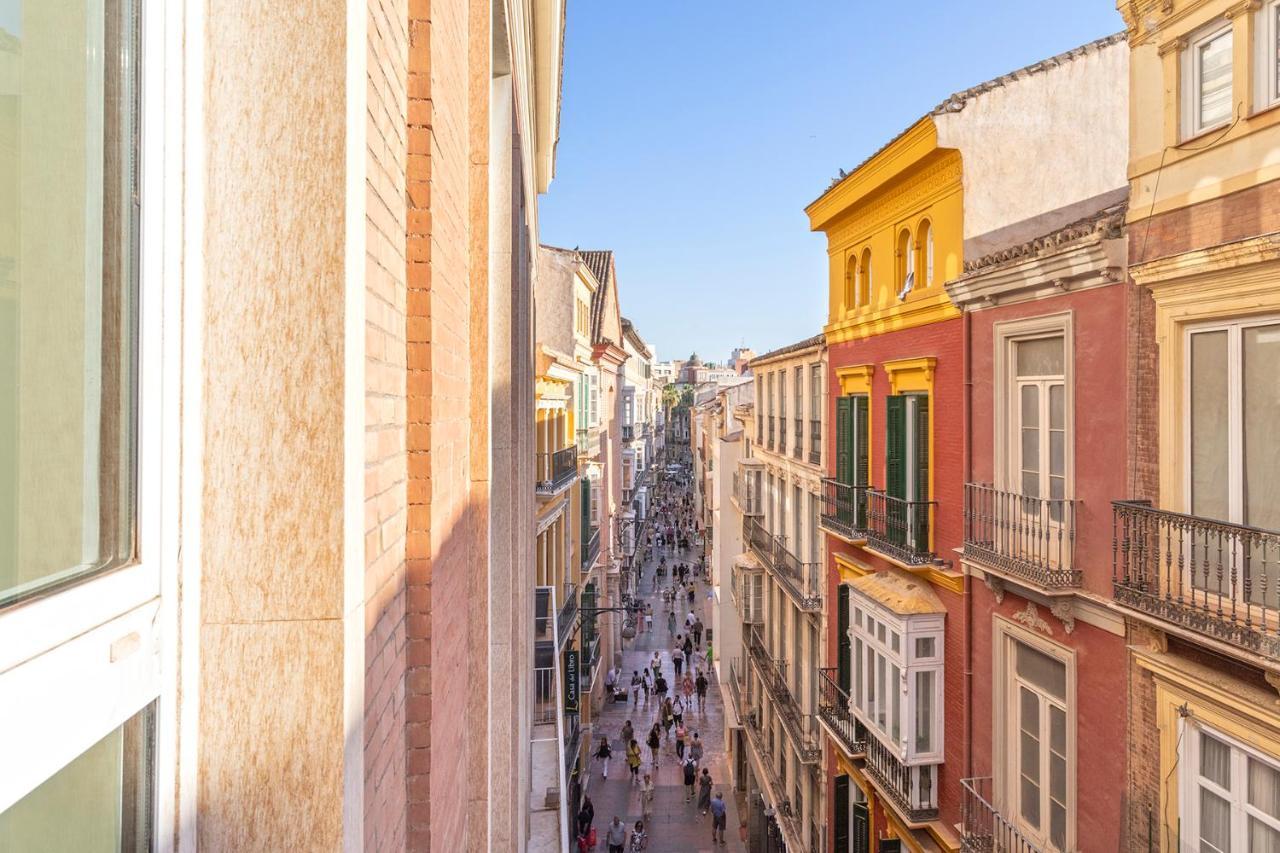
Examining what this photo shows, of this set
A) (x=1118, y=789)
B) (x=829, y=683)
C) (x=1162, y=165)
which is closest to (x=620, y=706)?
(x=829, y=683)

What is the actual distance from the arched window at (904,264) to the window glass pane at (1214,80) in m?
5.74

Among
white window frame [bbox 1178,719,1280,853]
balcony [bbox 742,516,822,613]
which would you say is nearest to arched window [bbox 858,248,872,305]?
balcony [bbox 742,516,822,613]

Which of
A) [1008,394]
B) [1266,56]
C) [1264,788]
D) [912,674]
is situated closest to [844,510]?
[912,674]

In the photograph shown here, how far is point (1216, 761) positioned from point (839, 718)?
8.70 metres

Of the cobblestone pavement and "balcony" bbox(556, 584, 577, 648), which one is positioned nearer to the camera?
"balcony" bbox(556, 584, 577, 648)

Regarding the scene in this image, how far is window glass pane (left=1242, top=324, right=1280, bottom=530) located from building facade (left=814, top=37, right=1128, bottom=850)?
4336mm

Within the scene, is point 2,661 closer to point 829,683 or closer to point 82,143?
point 82,143

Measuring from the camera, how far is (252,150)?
1.66 meters

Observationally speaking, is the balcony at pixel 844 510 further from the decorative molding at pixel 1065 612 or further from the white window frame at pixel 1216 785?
the white window frame at pixel 1216 785

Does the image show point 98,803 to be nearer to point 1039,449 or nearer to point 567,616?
point 1039,449

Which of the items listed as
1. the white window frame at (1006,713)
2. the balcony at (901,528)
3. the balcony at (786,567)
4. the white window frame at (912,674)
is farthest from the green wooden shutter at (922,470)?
the balcony at (786,567)

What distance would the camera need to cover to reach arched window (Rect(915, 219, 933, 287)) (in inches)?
498

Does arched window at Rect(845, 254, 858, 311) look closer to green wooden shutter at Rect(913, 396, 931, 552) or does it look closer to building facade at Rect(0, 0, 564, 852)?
green wooden shutter at Rect(913, 396, 931, 552)

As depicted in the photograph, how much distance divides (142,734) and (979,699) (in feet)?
37.3
